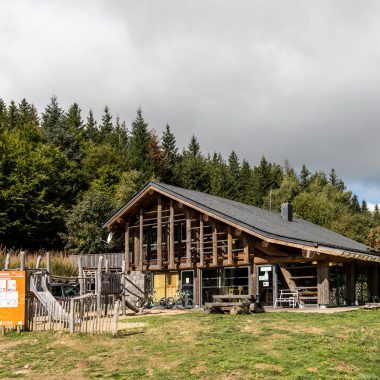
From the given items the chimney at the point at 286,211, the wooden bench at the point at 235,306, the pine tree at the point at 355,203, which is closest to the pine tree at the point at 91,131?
the pine tree at the point at 355,203

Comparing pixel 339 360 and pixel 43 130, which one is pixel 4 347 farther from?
pixel 43 130

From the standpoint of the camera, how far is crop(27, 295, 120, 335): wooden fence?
17.1 meters

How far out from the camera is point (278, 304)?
1080 inches

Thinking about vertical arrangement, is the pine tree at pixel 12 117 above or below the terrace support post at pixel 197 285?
above

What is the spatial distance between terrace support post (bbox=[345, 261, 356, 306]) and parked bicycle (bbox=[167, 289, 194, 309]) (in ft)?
28.2

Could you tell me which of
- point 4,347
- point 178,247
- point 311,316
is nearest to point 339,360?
point 311,316

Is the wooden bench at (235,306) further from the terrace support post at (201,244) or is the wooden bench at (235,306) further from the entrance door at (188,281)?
the entrance door at (188,281)

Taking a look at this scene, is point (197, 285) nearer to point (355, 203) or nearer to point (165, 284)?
point (165, 284)

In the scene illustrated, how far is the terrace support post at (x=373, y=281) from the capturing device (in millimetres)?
33125

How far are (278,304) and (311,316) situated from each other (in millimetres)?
6917

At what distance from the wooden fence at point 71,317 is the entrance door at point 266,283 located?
11.0 m

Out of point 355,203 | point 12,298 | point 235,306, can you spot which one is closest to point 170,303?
point 235,306

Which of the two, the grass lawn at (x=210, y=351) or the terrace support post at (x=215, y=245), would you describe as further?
the terrace support post at (x=215, y=245)

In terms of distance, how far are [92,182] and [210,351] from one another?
5421 centimetres
